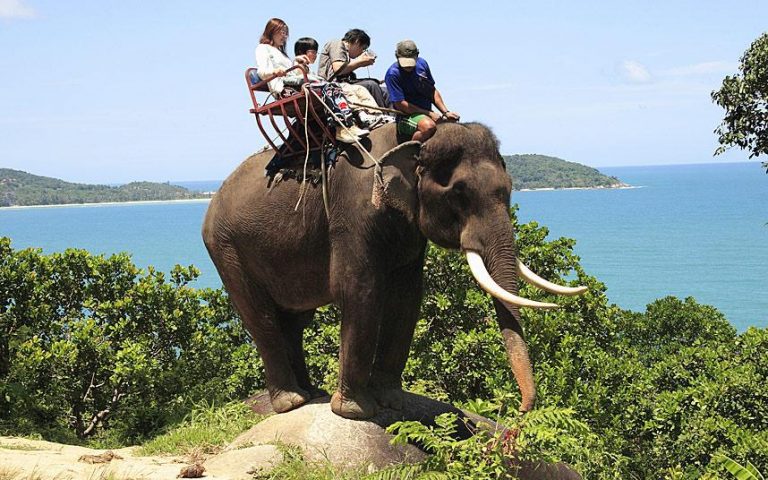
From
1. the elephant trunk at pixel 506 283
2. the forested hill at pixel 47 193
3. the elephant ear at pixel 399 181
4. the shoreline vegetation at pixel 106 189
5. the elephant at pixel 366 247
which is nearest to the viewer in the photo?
the elephant trunk at pixel 506 283

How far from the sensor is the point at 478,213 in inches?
278

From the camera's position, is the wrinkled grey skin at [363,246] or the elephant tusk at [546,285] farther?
the wrinkled grey skin at [363,246]

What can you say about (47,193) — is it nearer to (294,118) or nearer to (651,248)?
(651,248)

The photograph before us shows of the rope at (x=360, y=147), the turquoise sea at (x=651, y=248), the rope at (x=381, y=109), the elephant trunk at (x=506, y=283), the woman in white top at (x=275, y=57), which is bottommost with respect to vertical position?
the turquoise sea at (x=651, y=248)

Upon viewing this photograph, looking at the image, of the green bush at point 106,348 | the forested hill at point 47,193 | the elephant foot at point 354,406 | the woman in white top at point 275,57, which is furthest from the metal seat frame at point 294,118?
the forested hill at point 47,193

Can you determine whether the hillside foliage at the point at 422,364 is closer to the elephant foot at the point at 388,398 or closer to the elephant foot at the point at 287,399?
the elephant foot at the point at 287,399

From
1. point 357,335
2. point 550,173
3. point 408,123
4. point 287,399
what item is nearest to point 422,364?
point 287,399

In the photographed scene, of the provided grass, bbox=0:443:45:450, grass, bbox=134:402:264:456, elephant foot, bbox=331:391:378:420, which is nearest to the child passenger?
elephant foot, bbox=331:391:378:420

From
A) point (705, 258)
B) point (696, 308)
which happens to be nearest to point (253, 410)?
point (696, 308)

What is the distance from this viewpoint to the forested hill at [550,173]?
136500 mm

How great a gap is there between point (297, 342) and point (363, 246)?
1.92 metres

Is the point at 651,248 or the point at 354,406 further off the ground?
the point at 354,406

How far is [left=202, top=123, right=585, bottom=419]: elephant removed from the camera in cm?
702

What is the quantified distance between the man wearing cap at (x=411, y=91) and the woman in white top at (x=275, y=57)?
849 mm
